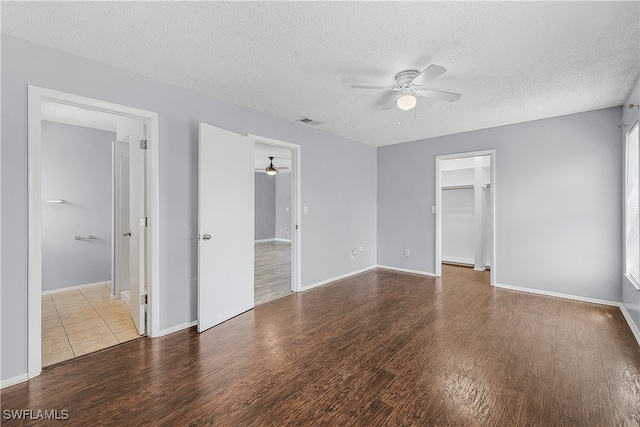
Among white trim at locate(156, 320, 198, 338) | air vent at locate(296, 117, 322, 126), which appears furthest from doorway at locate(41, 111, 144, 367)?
air vent at locate(296, 117, 322, 126)

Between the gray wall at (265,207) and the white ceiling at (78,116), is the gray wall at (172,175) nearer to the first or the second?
the white ceiling at (78,116)

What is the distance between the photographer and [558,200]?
158 inches

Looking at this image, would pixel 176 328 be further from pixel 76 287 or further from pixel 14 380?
pixel 76 287

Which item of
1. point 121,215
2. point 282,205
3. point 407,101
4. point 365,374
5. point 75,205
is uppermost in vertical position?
point 407,101

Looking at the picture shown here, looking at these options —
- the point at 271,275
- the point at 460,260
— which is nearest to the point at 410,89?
the point at 271,275

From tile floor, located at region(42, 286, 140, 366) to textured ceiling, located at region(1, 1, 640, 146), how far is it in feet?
8.38

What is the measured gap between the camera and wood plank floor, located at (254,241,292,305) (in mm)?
4152

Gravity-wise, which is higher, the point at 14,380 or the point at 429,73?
the point at 429,73

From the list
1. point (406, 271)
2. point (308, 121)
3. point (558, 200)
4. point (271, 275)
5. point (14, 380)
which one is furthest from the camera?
point (406, 271)

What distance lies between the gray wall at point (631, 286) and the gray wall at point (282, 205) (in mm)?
8621

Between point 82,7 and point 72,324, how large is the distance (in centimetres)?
306

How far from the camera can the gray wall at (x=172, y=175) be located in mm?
2039

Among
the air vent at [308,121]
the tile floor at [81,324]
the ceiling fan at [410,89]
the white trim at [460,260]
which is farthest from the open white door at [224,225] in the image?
the white trim at [460,260]

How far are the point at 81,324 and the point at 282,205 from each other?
800 centimetres
